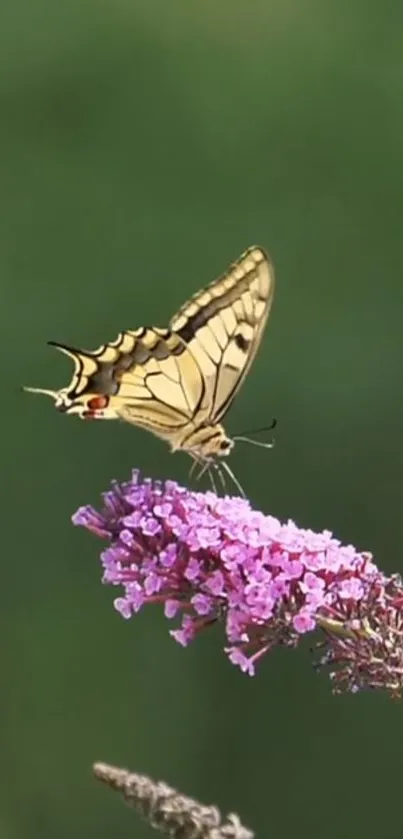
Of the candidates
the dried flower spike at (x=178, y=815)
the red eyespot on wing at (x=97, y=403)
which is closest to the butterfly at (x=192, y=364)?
the red eyespot on wing at (x=97, y=403)

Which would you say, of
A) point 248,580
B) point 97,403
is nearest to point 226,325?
point 97,403

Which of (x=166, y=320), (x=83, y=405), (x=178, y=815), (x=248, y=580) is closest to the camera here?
(x=178, y=815)

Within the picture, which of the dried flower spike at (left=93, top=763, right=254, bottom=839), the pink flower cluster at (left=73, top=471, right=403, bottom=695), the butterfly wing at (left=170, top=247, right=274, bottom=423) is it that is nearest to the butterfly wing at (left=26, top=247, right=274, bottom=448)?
the butterfly wing at (left=170, top=247, right=274, bottom=423)

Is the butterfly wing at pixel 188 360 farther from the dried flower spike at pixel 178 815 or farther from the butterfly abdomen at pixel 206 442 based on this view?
the dried flower spike at pixel 178 815

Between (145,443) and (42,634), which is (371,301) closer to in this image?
(145,443)

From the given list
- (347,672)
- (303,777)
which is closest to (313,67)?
(303,777)

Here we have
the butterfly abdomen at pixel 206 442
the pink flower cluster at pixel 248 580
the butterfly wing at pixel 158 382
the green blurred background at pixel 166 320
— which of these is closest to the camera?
the pink flower cluster at pixel 248 580

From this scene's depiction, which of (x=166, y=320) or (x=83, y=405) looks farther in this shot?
(x=166, y=320)

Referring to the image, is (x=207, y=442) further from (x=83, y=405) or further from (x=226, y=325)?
(x=83, y=405)

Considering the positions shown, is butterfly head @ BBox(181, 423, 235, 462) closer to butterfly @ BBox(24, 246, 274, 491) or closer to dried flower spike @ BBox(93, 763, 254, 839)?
butterfly @ BBox(24, 246, 274, 491)
